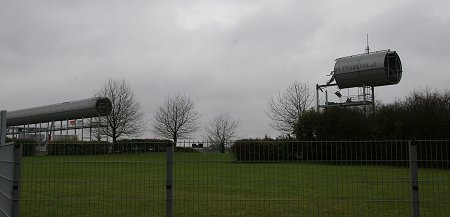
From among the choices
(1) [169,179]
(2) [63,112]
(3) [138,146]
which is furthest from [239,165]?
(2) [63,112]

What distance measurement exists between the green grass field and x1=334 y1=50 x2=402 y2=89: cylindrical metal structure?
27853 mm

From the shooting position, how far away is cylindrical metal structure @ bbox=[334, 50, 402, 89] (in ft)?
136

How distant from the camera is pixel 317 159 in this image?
9.14 metres

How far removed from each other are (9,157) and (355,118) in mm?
30679

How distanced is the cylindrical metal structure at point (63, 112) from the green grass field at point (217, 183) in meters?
32.5

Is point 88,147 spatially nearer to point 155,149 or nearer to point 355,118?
point 155,149

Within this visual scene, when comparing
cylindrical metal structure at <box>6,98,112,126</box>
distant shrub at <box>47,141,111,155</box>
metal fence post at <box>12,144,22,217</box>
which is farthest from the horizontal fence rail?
cylindrical metal structure at <box>6,98,112,126</box>

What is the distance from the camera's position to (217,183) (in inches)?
457

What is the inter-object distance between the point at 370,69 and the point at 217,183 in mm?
33036

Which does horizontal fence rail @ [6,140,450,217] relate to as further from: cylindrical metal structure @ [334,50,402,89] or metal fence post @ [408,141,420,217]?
cylindrical metal structure @ [334,50,402,89]

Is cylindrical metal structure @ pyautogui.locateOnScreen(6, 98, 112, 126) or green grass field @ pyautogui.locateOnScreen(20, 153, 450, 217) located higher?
cylindrical metal structure @ pyautogui.locateOnScreen(6, 98, 112, 126)

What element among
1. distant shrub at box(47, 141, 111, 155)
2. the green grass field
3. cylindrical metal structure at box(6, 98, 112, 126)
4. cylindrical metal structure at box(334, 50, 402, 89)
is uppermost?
cylindrical metal structure at box(334, 50, 402, 89)

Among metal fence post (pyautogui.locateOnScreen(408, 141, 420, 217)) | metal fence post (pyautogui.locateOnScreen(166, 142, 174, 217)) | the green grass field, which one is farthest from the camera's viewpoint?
the green grass field

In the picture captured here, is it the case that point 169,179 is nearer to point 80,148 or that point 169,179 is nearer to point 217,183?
point 80,148
